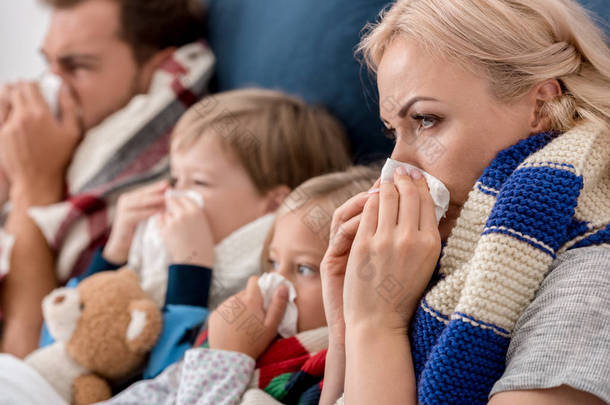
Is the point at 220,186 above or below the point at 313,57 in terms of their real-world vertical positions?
below

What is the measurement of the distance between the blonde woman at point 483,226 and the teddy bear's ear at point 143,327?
43 centimetres

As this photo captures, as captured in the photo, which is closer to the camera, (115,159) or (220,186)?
(220,186)

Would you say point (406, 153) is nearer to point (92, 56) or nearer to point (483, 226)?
point (483, 226)

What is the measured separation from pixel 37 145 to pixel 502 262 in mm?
1486

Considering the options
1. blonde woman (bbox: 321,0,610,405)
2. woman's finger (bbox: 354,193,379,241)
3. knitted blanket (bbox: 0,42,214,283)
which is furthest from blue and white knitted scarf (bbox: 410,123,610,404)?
knitted blanket (bbox: 0,42,214,283)

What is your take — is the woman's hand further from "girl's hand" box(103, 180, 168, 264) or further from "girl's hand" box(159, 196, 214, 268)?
"girl's hand" box(103, 180, 168, 264)

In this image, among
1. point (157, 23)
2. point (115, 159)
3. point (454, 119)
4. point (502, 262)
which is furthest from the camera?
point (157, 23)

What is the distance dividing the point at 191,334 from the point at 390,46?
0.68 meters

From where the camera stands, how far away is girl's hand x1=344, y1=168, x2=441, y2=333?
773mm

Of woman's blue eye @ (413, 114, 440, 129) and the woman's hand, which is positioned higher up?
woman's blue eye @ (413, 114, 440, 129)

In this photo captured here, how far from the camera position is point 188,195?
1.35 meters

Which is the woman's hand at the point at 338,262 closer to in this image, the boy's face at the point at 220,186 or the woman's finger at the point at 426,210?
the woman's finger at the point at 426,210

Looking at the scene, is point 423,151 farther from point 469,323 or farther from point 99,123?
point 99,123

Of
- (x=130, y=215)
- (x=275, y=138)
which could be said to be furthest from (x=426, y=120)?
(x=130, y=215)
